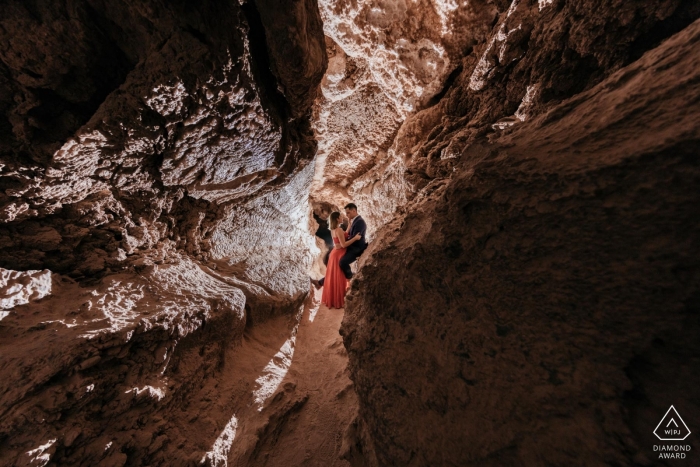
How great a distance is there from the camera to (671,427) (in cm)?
76

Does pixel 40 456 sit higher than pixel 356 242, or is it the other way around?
pixel 356 242

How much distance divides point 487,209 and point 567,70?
1004 mm

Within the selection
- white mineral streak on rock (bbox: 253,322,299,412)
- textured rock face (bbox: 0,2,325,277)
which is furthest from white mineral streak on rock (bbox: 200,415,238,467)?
textured rock face (bbox: 0,2,325,277)

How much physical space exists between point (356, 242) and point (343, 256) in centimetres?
40

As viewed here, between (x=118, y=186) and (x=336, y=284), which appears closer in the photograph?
(x=118, y=186)

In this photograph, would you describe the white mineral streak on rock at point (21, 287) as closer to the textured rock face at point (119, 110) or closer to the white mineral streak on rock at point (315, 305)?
the textured rock face at point (119, 110)

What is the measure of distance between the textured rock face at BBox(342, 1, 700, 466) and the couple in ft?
8.29

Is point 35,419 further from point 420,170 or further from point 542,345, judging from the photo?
point 420,170

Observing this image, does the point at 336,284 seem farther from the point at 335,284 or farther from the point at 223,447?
the point at 223,447

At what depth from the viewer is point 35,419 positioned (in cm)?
110

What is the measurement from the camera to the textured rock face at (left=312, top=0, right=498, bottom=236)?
194 centimetres

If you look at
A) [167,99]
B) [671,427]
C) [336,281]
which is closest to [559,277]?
[671,427]

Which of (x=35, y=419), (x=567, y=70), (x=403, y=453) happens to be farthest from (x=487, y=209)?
(x=35, y=419)

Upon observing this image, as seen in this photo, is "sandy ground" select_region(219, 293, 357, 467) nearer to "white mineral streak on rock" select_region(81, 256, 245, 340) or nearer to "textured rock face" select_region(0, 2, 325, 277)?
"white mineral streak on rock" select_region(81, 256, 245, 340)
